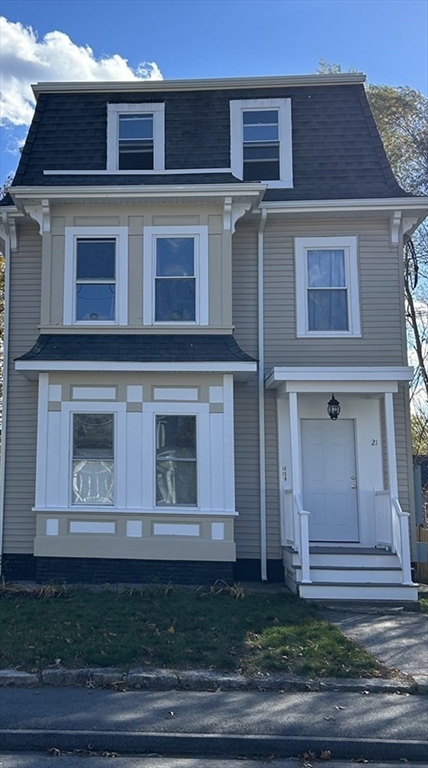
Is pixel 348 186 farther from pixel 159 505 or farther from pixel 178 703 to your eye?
pixel 178 703

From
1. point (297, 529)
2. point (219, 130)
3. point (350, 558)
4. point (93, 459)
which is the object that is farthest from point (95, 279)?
point (350, 558)

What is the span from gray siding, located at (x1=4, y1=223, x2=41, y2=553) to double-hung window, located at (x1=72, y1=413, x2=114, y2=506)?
1071 mm

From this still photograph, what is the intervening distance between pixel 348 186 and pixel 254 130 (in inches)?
82.1

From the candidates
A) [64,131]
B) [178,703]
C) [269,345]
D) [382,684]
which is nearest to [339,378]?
[269,345]

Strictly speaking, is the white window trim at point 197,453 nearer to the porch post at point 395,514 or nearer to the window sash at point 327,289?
the window sash at point 327,289

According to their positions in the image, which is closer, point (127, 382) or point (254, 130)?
point (127, 382)

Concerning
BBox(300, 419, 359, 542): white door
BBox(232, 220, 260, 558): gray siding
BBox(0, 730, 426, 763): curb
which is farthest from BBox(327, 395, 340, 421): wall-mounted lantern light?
BBox(0, 730, 426, 763): curb

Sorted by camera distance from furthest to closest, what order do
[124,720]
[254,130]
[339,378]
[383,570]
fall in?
[254,130] < [339,378] < [383,570] < [124,720]

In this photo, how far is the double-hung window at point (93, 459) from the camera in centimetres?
914

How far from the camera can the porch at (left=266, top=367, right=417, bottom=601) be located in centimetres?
837

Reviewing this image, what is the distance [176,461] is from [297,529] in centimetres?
206

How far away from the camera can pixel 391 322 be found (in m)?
10.0

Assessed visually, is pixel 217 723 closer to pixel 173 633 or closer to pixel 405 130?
pixel 173 633

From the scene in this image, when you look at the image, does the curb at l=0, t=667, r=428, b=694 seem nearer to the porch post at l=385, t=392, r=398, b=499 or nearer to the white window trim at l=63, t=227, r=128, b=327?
the porch post at l=385, t=392, r=398, b=499
